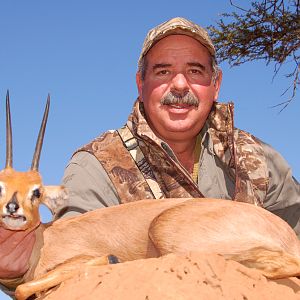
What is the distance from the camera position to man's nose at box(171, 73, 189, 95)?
5.92m

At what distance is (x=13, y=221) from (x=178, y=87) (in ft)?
7.42

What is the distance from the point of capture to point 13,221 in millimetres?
4418

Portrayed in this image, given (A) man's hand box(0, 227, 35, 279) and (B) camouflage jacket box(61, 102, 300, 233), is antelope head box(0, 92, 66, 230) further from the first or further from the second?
(B) camouflage jacket box(61, 102, 300, 233)

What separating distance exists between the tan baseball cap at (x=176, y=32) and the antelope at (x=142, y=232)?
4.93 ft

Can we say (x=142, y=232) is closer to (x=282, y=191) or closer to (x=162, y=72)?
(x=162, y=72)

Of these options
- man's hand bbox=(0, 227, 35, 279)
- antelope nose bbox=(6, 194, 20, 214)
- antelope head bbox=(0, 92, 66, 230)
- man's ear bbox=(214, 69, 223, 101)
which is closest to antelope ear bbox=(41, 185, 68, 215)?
antelope head bbox=(0, 92, 66, 230)

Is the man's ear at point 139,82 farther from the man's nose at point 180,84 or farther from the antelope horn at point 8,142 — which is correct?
the antelope horn at point 8,142

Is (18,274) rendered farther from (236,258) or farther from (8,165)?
(236,258)

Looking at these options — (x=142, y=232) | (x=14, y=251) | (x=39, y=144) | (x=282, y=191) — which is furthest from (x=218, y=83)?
(x=14, y=251)

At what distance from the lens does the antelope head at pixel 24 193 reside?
14.5 feet

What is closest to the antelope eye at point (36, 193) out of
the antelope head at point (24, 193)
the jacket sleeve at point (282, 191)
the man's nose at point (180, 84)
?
the antelope head at point (24, 193)

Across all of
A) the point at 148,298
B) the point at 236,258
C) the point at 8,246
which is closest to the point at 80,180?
the point at 8,246

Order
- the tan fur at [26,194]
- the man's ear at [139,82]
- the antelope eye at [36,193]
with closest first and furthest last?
the tan fur at [26,194] < the antelope eye at [36,193] < the man's ear at [139,82]

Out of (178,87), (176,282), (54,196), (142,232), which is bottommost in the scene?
(176,282)
